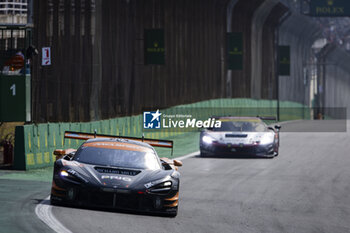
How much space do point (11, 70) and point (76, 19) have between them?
298 inches

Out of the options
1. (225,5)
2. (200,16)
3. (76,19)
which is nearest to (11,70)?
(76,19)

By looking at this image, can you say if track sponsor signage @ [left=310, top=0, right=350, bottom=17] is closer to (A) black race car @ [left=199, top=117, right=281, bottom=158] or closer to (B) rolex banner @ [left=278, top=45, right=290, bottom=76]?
(B) rolex banner @ [left=278, top=45, right=290, bottom=76]

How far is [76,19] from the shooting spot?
3081 cm

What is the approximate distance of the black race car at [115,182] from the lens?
11.5 meters

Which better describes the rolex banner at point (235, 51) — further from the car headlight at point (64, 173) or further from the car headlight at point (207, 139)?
the car headlight at point (64, 173)

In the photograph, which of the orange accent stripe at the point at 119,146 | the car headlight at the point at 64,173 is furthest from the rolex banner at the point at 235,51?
the car headlight at the point at 64,173

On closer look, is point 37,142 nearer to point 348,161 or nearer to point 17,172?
point 17,172

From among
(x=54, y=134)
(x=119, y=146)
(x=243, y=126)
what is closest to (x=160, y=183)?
(x=119, y=146)

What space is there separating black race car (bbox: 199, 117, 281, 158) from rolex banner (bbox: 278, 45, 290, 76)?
129ft

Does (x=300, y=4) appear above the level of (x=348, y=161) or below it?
above

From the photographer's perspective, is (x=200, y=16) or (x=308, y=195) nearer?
(x=308, y=195)

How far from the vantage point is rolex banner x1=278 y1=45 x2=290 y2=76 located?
63.4 metres

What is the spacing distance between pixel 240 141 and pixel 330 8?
40676 millimetres

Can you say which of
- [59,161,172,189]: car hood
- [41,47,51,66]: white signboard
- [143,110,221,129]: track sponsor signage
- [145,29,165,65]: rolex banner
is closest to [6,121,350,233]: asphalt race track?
[59,161,172,189]: car hood
